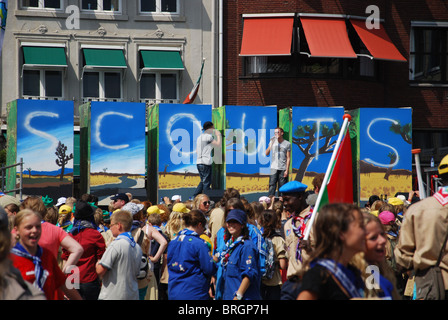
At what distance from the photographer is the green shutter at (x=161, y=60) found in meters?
24.4

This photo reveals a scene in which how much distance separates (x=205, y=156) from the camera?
18.9 m

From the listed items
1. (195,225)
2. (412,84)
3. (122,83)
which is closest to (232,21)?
(122,83)

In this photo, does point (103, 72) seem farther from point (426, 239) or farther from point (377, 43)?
point (426, 239)

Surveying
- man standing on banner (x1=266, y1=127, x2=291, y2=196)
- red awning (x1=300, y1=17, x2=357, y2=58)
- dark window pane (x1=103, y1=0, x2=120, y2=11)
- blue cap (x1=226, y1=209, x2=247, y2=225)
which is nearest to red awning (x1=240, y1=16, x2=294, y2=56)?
red awning (x1=300, y1=17, x2=357, y2=58)

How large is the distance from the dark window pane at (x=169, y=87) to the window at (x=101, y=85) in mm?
1466

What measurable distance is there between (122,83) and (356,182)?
860 cm

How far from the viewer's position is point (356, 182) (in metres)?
20.6

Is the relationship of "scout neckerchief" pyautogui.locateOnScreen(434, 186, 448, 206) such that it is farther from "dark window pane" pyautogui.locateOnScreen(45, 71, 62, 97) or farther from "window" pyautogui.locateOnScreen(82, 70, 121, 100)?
"dark window pane" pyautogui.locateOnScreen(45, 71, 62, 97)

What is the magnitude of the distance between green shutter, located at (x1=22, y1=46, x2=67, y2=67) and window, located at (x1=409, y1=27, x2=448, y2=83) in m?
11.8

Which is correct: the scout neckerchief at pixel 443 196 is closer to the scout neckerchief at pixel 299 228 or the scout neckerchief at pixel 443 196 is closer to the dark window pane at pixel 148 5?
the scout neckerchief at pixel 299 228

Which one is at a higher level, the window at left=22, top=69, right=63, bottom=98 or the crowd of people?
the window at left=22, top=69, right=63, bottom=98

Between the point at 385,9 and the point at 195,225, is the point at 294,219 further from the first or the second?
the point at 385,9

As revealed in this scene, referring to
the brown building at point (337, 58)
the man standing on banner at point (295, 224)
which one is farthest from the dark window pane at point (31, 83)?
the man standing on banner at point (295, 224)

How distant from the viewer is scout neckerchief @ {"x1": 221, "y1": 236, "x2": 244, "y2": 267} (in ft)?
24.8
